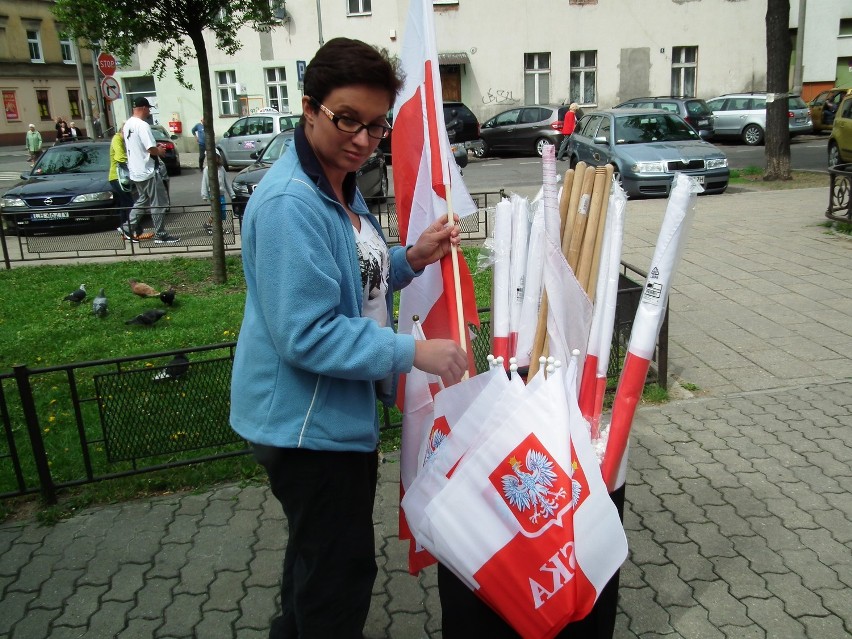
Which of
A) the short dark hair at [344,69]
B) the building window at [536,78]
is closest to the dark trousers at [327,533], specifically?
the short dark hair at [344,69]

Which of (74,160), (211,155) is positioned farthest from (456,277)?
(74,160)

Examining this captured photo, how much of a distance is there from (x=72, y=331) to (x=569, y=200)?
227 inches

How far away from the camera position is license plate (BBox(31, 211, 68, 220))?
1120cm

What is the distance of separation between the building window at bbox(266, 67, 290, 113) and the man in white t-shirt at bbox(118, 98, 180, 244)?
20134mm

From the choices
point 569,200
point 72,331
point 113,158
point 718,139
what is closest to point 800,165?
point 718,139

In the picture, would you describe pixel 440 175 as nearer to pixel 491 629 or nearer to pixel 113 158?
pixel 491 629

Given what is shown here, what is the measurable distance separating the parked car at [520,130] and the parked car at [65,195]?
12.6 metres

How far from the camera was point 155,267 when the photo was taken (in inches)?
368

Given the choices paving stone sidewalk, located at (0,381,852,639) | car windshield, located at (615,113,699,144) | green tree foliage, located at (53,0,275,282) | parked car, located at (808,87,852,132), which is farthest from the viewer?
parked car, located at (808,87,852,132)

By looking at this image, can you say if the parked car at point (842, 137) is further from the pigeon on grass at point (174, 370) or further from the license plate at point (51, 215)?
the pigeon on grass at point (174, 370)

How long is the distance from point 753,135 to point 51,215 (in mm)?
20628

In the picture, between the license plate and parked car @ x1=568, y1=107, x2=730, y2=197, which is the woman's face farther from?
parked car @ x1=568, y1=107, x2=730, y2=197

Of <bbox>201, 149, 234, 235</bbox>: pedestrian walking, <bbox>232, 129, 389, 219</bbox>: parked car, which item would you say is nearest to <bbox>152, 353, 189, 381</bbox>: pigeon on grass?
<bbox>201, 149, 234, 235</bbox>: pedestrian walking

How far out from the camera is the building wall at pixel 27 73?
3991 centimetres
